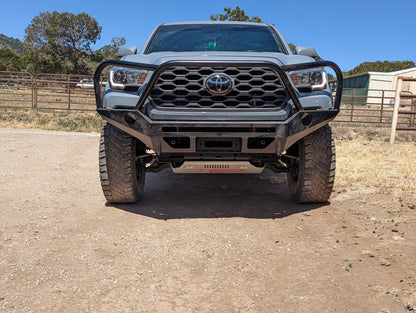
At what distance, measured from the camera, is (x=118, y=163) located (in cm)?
360

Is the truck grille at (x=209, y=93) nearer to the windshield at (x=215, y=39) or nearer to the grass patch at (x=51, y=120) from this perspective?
the windshield at (x=215, y=39)

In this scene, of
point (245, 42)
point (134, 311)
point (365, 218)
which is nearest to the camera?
point (134, 311)

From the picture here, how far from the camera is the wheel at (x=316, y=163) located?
11.9ft

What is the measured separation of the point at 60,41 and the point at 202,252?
42803 millimetres

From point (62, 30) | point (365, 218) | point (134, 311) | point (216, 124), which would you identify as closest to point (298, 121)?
point (216, 124)

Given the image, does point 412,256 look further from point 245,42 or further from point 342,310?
point 245,42

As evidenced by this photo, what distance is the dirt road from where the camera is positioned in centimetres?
209

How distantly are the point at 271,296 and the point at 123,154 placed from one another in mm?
1973

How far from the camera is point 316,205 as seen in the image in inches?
157

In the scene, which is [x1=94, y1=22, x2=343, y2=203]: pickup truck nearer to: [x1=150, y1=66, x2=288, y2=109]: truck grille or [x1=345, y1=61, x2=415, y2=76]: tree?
[x1=150, y1=66, x2=288, y2=109]: truck grille

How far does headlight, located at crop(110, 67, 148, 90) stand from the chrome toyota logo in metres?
0.53

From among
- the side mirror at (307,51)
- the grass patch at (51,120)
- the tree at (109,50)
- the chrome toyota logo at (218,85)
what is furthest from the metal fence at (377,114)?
the tree at (109,50)

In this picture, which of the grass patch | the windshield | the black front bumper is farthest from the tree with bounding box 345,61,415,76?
the black front bumper

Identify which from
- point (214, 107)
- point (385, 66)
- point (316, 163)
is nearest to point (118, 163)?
point (214, 107)
